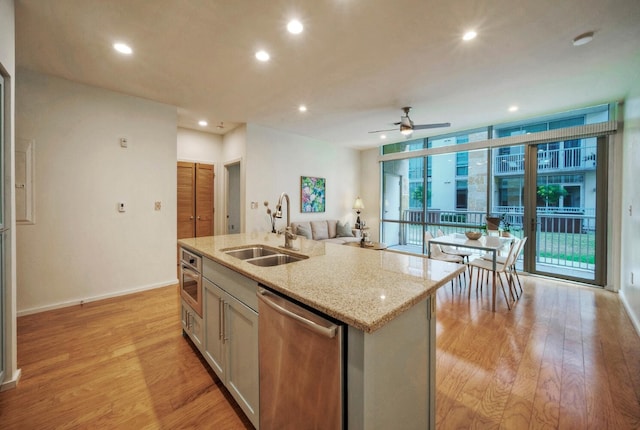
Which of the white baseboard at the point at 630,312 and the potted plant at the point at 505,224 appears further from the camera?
the potted plant at the point at 505,224

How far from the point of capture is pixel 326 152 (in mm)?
6109

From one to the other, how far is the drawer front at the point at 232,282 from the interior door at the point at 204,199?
3.61m

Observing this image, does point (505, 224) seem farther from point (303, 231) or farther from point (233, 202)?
point (233, 202)

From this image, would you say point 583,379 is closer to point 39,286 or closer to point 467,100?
point 467,100

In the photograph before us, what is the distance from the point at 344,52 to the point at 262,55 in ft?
2.59

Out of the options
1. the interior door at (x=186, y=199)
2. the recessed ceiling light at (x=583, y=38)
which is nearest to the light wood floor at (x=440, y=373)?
the interior door at (x=186, y=199)

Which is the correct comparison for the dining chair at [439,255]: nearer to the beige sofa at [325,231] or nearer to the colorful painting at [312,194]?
the beige sofa at [325,231]

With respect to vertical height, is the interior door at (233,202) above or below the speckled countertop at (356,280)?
above

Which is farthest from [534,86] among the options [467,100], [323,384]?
[323,384]

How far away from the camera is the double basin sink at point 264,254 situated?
6.36ft

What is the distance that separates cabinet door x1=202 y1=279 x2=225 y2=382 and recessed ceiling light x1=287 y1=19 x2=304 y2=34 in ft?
6.80

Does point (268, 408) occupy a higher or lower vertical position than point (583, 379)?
higher

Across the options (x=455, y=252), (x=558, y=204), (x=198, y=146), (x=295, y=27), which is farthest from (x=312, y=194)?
(x=558, y=204)

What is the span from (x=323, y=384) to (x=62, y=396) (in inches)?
74.5
